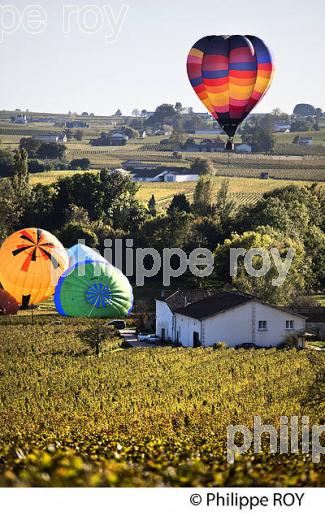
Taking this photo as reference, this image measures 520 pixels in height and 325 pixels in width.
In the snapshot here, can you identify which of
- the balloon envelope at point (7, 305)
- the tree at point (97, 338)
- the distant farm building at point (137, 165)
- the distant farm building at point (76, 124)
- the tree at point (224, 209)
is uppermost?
the distant farm building at point (76, 124)

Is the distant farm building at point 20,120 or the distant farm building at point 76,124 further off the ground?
the distant farm building at point 20,120

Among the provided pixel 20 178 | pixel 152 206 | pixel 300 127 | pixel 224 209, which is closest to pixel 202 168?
pixel 152 206

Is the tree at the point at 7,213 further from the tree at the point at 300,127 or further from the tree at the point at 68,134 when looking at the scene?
the tree at the point at 68,134

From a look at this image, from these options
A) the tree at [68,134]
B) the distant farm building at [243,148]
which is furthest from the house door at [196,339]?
the tree at [68,134]

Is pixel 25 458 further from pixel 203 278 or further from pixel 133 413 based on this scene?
pixel 203 278

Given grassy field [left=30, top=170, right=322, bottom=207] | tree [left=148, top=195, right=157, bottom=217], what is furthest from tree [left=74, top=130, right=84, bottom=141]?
tree [left=148, top=195, right=157, bottom=217]

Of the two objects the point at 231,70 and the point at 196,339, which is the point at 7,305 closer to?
the point at 196,339
